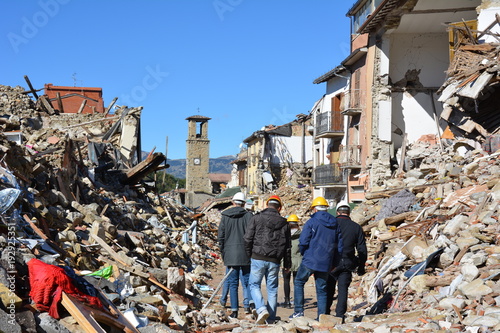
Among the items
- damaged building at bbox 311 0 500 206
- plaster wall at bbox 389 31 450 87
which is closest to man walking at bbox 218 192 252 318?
damaged building at bbox 311 0 500 206

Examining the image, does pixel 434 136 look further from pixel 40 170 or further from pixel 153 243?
pixel 40 170

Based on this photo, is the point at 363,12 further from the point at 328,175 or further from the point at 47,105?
the point at 47,105

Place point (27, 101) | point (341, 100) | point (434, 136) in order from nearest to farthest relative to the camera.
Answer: point (434, 136) → point (27, 101) → point (341, 100)

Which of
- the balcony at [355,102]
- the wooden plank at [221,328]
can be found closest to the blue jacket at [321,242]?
the wooden plank at [221,328]

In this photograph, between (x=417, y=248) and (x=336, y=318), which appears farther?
(x=417, y=248)

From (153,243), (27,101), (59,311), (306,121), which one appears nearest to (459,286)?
(59,311)

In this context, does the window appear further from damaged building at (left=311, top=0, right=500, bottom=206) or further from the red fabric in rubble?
the red fabric in rubble

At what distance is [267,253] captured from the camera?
25.7 feet

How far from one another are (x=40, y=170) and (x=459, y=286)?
8416mm

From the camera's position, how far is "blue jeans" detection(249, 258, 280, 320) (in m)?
7.88

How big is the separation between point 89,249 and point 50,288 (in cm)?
385

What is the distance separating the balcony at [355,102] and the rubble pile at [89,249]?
357 inches

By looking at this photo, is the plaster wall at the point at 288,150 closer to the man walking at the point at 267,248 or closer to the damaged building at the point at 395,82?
the damaged building at the point at 395,82

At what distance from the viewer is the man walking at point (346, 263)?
7909mm
